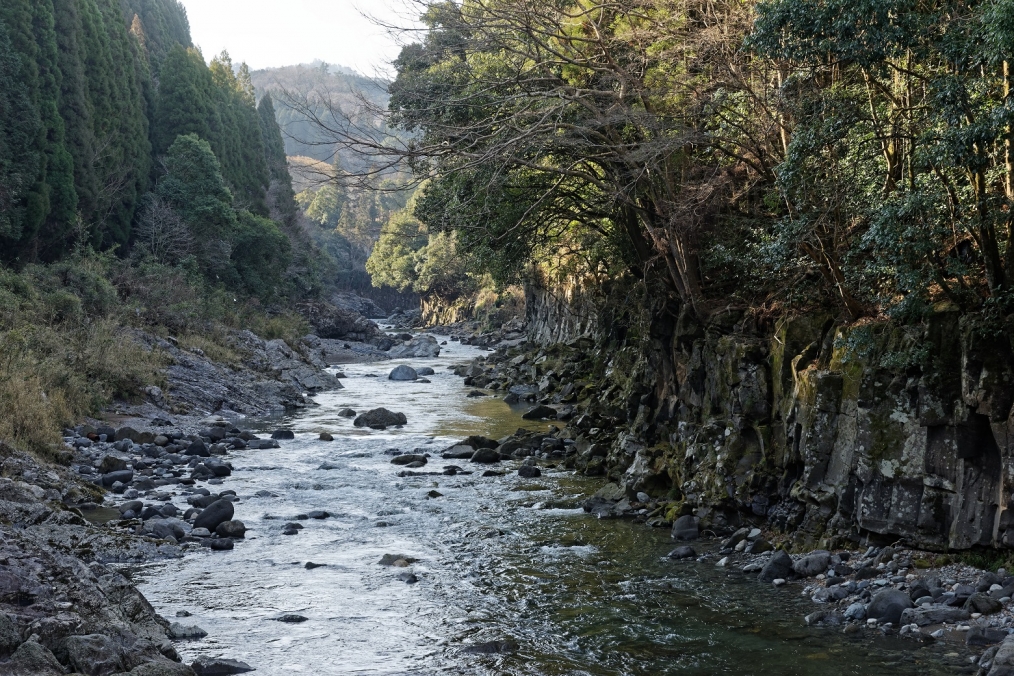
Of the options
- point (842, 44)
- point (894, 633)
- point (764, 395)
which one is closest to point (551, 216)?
point (764, 395)

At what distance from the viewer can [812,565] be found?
34.6 ft

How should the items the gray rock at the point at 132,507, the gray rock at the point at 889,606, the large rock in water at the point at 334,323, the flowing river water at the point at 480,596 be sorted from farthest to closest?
the large rock in water at the point at 334,323
the gray rock at the point at 132,507
the gray rock at the point at 889,606
the flowing river water at the point at 480,596

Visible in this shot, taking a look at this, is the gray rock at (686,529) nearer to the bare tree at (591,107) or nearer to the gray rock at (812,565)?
the gray rock at (812,565)

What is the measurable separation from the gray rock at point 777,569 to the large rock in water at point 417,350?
36736mm

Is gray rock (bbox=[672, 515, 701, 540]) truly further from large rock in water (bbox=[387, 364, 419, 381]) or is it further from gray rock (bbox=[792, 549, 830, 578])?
large rock in water (bbox=[387, 364, 419, 381])

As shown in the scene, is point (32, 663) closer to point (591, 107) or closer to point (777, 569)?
point (777, 569)

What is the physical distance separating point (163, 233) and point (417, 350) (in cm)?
1467

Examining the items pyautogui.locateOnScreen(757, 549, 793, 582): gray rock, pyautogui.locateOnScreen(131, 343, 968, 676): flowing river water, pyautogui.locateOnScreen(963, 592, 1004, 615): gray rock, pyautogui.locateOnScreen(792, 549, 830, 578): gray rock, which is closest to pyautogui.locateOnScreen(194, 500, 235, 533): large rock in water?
pyautogui.locateOnScreen(131, 343, 968, 676): flowing river water

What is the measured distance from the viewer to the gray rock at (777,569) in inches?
→ 416

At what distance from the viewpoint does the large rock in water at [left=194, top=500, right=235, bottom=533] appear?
12.8m

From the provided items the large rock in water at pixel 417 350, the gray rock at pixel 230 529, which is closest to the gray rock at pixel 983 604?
Result: the gray rock at pixel 230 529

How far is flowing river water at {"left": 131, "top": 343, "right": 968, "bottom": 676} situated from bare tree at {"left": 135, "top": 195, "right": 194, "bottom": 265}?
77.4ft

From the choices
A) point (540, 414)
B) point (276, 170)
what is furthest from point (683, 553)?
point (276, 170)

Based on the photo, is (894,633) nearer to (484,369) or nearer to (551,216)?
(551,216)
